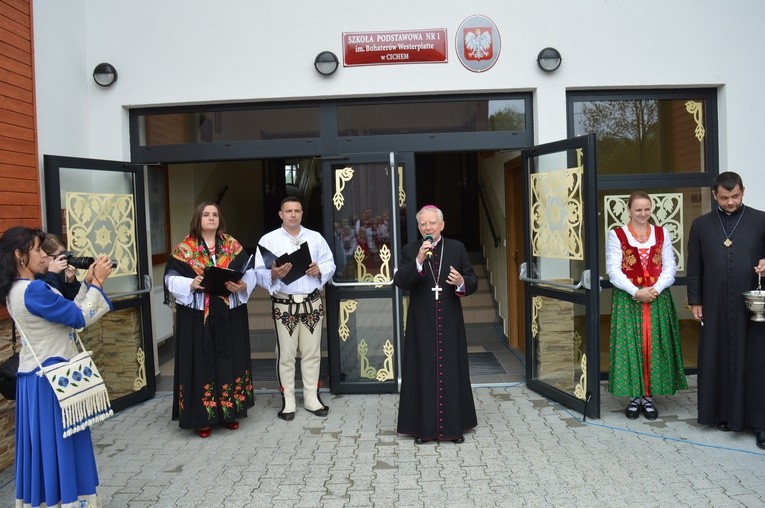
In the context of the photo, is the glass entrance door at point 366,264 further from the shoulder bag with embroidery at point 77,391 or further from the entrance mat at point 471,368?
the shoulder bag with embroidery at point 77,391

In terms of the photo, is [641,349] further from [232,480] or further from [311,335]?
[232,480]

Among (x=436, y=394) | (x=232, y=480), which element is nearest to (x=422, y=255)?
(x=436, y=394)

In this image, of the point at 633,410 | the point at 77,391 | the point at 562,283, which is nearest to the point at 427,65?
the point at 562,283

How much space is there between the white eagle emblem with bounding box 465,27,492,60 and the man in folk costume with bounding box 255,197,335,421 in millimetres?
1904

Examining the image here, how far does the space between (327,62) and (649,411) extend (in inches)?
143

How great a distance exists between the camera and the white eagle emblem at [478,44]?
586 cm

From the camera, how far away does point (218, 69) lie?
5.93m

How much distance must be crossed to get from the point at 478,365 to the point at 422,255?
113 inches

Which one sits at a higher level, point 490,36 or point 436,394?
point 490,36

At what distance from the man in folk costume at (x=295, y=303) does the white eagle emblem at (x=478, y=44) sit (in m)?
1.90

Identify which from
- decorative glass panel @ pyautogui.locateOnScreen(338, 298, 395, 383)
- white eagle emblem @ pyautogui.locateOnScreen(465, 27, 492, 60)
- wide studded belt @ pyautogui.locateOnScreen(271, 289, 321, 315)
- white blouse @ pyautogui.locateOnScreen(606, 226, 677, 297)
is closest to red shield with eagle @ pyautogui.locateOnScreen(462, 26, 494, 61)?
white eagle emblem @ pyautogui.locateOnScreen(465, 27, 492, 60)

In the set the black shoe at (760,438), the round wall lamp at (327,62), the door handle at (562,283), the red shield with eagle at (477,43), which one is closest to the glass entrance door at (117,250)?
the round wall lamp at (327,62)

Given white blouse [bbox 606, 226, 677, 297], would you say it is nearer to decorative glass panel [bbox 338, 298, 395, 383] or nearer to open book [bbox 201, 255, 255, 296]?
decorative glass panel [bbox 338, 298, 395, 383]

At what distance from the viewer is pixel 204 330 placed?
5008mm
